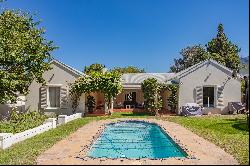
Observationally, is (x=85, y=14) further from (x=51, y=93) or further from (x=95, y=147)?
(x=95, y=147)

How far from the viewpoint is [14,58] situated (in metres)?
25.8

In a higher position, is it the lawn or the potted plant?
the potted plant

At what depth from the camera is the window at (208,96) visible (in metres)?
33.7

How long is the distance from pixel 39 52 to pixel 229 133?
16670 mm

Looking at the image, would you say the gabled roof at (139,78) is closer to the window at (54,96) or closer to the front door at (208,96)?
the front door at (208,96)

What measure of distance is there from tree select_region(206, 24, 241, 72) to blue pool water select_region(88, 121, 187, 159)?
46.3 metres

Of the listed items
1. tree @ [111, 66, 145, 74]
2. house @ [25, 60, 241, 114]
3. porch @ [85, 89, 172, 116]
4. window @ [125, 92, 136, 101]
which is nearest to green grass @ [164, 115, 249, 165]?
house @ [25, 60, 241, 114]

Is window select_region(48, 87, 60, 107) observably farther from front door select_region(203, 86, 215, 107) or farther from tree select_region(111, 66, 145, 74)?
tree select_region(111, 66, 145, 74)

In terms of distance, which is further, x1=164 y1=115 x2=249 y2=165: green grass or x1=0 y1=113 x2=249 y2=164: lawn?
x1=164 y1=115 x2=249 y2=165: green grass

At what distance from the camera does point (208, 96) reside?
1330 inches

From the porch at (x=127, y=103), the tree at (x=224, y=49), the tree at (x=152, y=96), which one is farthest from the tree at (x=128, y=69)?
the tree at (x=152, y=96)

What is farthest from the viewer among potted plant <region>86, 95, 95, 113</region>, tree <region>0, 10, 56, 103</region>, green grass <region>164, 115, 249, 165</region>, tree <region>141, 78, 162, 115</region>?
potted plant <region>86, 95, 95, 113</region>

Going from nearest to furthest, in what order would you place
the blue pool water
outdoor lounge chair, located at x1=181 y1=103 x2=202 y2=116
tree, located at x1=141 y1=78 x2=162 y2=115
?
the blue pool water, outdoor lounge chair, located at x1=181 y1=103 x2=202 y2=116, tree, located at x1=141 y1=78 x2=162 y2=115

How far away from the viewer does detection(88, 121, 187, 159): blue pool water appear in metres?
15.8
